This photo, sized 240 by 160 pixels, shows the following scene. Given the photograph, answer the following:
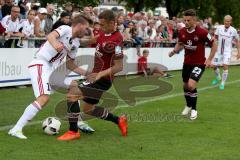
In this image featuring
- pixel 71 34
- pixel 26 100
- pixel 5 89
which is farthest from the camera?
pixel 5 89

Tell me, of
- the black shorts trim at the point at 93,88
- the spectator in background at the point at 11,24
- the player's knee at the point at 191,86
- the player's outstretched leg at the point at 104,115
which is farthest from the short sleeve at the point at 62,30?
the spectator in background at the point at 11,24

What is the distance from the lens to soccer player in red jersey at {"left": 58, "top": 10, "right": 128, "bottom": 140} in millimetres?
8180

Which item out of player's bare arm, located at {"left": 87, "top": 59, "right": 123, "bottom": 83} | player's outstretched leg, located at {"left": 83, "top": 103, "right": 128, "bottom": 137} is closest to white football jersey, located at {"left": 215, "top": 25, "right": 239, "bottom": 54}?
player's outstretched leg, located at {"left": 83, "top": 103, "right": 128, "bottom": 137}

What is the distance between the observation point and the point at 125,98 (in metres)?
13.8

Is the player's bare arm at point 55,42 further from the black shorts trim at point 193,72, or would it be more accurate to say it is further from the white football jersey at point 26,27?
the white football jersey at point 26,27

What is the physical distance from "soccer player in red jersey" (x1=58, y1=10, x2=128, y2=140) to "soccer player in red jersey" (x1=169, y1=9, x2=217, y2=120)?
2.42m

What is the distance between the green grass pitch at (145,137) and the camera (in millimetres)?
7270

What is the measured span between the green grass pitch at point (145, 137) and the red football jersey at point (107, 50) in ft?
3.75

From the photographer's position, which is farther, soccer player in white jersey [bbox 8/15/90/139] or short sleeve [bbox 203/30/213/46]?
short sleeve [bbox 203/30/213/46]

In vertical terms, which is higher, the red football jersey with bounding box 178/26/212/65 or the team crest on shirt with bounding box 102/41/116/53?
the team crest on shirt with bounding box 102/41/116/53

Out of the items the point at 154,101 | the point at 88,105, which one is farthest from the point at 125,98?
the point at 88,105

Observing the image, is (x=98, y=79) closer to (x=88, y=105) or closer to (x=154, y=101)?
(x=88, y=105)

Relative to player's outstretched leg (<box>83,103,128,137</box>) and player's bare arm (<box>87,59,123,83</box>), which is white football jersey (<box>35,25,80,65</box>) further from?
player's outstretched leg (<box>83,103,128,137</box>)

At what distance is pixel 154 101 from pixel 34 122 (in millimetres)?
4212
